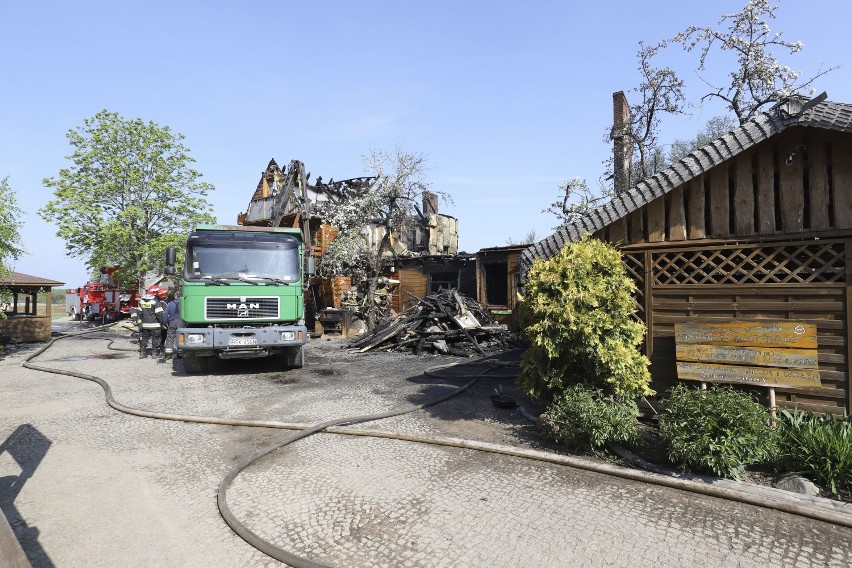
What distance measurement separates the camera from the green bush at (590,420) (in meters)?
5.59

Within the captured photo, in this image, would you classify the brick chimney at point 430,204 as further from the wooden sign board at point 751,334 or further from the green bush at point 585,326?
the wooden sign board at point 751,334

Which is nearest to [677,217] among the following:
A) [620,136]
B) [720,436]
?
[720,436]

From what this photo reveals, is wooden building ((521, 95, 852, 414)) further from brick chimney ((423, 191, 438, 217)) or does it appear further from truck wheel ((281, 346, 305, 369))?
brick chimney ((423, 191, 438, 217))

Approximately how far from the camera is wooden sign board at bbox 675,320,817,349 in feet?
19.0

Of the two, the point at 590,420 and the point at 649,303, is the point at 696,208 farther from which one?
the point at 590,420

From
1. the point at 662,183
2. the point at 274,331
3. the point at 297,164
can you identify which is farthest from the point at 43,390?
the point at 297,164

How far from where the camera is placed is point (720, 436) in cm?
491

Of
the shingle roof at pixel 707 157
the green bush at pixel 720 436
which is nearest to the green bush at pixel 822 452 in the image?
the green bush at pixel 720 436

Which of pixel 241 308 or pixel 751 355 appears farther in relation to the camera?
pixel 241 308

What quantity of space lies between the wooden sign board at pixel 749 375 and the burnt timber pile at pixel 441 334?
8252 millimetres

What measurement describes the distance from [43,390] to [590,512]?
35.5 feet

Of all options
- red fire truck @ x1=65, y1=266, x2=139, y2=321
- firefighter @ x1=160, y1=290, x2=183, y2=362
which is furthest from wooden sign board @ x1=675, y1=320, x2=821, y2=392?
red fire truck @ x1=65, y1=266, x2=139, y2=321

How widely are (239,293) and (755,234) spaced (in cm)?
962

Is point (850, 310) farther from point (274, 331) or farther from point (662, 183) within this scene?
point (274, 331)
